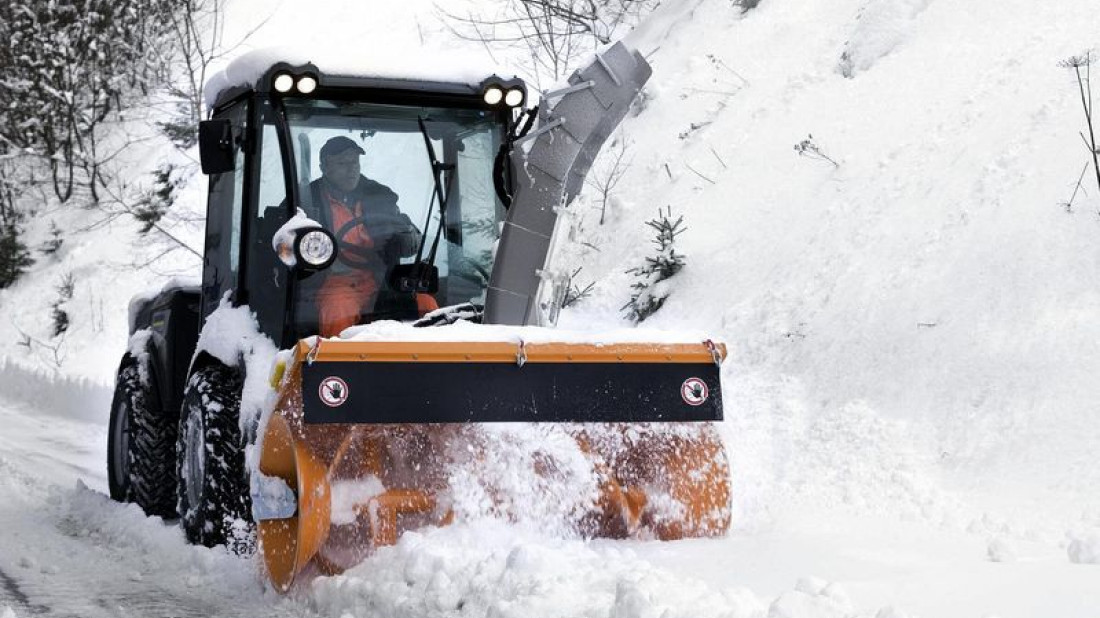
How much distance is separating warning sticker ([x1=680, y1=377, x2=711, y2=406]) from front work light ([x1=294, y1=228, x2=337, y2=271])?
56.3 inches

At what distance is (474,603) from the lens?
3.80m

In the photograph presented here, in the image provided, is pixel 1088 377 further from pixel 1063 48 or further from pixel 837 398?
pixel 1063 48

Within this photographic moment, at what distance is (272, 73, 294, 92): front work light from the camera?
5102 millimetres

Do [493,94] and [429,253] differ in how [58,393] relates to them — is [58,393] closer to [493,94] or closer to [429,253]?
[429,253]

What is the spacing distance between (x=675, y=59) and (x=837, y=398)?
6355mm

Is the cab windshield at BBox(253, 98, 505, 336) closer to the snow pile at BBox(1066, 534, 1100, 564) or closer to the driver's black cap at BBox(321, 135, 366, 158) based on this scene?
the driver's black cap at BBox(321, 135, 366, 158)

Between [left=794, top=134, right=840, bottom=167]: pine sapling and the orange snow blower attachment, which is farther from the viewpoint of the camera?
[left=794, top=134, right=840, bottom=167]: pine sapling

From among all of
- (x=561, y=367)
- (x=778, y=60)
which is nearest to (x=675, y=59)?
(x=778, y=60)

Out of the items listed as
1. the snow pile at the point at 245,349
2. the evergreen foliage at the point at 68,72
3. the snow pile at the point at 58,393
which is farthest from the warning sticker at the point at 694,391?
the evergreen foliage at the point at 68,72

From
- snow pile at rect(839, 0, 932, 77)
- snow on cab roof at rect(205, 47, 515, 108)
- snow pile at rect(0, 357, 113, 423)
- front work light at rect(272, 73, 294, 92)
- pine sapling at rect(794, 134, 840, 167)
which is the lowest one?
snow pile at rect(0, 357, 113, 423)

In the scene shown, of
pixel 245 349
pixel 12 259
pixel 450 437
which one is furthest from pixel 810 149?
pixel 12 259

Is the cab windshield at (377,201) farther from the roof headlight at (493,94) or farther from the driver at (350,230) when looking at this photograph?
the roof headlight at (493,94)

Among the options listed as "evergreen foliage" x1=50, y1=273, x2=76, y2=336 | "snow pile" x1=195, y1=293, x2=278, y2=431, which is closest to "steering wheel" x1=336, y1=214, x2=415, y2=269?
"snow pile" x1=195, y1=293, x2=278, y2=431

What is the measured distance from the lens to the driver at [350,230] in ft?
16.9
